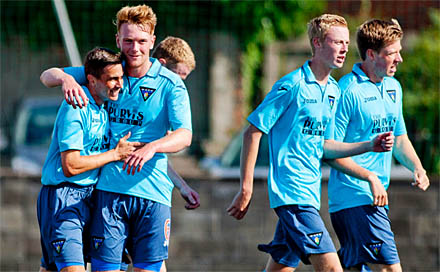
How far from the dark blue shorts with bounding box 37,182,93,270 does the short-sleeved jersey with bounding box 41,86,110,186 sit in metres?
0.07

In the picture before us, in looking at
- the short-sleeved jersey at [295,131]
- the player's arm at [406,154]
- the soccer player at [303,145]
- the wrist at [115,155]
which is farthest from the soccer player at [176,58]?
the player's arm at [406,154]

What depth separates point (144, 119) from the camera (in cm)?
543

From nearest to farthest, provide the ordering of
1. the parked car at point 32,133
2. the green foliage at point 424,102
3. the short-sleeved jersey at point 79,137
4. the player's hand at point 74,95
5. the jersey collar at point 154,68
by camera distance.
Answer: the player's hand at point 74,95
the short-sleeved jersey at point 79,137
the jersey collar at point 154,68
the green foliage at point 424,102
the parked car at point 32,133

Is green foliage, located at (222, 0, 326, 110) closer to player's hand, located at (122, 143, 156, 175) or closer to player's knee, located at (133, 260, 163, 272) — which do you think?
player's knee, located at (133, 260, 163, 272)

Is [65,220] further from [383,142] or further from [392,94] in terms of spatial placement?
[392,94]

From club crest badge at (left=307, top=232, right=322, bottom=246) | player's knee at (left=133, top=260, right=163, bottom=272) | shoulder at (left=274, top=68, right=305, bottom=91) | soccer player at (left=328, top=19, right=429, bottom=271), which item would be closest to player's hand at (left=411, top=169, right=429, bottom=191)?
soccer player at (left=328, top=19, right=429, bottom=271)

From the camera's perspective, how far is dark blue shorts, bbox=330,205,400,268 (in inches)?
229

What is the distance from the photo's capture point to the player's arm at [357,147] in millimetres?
5305

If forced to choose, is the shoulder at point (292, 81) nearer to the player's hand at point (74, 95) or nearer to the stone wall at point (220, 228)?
the player's hand at point (74, 95)

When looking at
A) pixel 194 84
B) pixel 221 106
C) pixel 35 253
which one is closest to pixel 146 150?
pixel 35 253

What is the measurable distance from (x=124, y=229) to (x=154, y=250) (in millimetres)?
241

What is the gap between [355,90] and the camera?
5844 millimetres

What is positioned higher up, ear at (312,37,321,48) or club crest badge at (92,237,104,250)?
ear at (312,37,321,48)

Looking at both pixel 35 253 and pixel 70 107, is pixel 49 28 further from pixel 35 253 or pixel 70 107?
pixel 70 107
